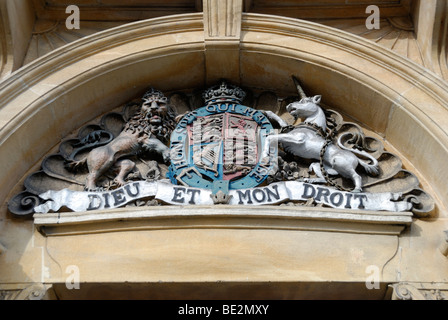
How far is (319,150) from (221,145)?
2.87 feet

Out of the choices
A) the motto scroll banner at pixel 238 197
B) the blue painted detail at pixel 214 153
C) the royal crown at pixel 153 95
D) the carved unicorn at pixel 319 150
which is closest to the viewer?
the motto scroll banner at pixel 238 197

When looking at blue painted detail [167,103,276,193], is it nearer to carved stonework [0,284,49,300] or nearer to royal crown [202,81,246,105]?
royal crown [202,81,246,105]

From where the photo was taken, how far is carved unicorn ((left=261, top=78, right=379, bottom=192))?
6938mm

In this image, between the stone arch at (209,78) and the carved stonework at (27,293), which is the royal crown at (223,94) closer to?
the stone arch at (209,78)

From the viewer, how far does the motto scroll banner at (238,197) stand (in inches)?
259

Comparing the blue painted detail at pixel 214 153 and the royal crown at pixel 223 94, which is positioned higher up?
the royal crown at pixel 223 94

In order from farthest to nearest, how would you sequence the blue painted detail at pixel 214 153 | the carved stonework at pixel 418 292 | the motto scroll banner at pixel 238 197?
1. the blue painted detail at pixel 214 153
2. the motto scroll banner at pixel 238 197
3. the carved stonework at pixel 418 292

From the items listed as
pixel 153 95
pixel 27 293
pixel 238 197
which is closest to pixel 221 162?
pixel 238 197

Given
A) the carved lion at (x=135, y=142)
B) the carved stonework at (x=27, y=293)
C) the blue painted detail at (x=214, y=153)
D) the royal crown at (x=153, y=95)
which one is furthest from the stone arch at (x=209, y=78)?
the carved stonework at (x=27, y=293)

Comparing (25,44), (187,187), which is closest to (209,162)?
(187,187)

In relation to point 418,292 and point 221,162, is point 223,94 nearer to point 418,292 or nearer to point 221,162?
point 221,162

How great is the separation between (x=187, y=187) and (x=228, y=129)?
2.70 feet

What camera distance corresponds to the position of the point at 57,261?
637cm

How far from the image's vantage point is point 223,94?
763 cm
